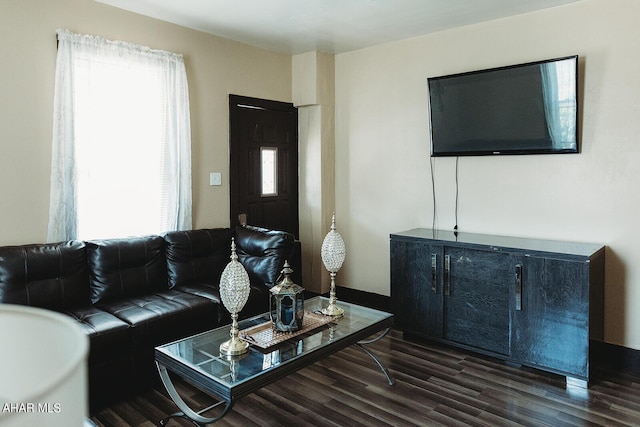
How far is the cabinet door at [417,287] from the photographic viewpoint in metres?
3.72

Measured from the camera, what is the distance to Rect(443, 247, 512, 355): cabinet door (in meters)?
3.37

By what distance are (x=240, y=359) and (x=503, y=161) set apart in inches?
107

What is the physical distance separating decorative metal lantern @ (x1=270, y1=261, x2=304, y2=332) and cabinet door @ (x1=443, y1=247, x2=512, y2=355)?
4.90 feet

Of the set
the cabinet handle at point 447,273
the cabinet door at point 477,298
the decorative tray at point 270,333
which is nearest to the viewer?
the decorative tray at point 270,333

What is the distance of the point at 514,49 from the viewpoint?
3.76m

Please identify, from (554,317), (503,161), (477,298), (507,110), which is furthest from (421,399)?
(507,110)

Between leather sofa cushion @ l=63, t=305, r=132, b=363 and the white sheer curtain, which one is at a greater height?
the white sheer curtain

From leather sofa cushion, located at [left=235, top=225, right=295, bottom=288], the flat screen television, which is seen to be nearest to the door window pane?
leather sofa cushion, located at [left=235, top=225, right=295, bottom=288]

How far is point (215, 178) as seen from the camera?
173 inches

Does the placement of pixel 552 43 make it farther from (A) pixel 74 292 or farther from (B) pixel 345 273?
(A) pixel 74 292

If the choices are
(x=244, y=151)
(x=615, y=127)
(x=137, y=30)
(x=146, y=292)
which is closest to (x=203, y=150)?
(x=244, y=151)

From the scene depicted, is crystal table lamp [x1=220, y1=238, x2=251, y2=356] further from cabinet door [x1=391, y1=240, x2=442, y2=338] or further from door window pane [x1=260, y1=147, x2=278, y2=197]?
door window pane [x1=260, y1=147, x2=278, y2=197]

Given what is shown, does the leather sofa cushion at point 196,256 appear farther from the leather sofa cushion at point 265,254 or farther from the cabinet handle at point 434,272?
the cabinet handle at point 434,272

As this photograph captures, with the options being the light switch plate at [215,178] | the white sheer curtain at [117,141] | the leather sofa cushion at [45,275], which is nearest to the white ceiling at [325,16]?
the white sheer curtain at [117,141]
